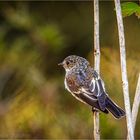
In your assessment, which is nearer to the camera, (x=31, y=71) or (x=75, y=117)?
(x=75, y=117)

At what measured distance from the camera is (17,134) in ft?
22.4

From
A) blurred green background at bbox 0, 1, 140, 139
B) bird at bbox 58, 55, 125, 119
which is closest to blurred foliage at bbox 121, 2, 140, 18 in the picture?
bird at bbox 58, 55, 125, 119

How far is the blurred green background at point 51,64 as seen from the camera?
691 centimetres

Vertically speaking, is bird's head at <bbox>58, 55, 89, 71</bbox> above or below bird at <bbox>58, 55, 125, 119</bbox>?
above

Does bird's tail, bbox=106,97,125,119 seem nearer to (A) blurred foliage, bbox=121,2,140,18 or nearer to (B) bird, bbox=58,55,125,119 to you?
(B) bird, bbox=58,55,125,119

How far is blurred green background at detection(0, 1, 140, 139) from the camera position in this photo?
22.7 ft

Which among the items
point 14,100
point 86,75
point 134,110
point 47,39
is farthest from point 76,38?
point 134,110

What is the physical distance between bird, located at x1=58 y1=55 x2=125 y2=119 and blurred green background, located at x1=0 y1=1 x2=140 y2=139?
1956 millimetres

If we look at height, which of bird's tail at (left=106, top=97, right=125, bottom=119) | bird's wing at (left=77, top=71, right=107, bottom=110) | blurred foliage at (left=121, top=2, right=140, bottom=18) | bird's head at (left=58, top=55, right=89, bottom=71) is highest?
blurred foliage at (left=121, top=2, right=140, bottom=18)

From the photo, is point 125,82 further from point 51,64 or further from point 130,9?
point 51,64

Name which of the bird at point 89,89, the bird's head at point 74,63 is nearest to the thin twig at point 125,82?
the bird at point 89,89

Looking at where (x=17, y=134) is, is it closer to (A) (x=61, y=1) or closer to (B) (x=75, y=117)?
(B) (x=75, y=117)

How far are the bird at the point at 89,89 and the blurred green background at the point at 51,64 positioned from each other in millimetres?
1956

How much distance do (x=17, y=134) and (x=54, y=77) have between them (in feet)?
4.23
